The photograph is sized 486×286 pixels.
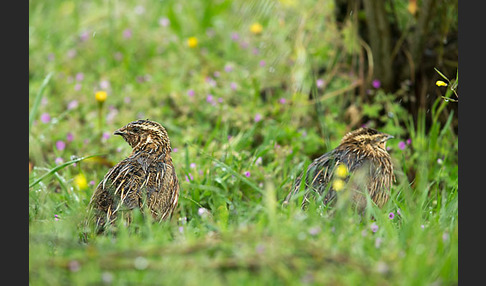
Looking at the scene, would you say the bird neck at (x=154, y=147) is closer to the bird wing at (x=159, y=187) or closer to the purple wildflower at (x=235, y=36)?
the bird wing at (x=159, y=187)

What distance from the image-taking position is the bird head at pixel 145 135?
223 inches

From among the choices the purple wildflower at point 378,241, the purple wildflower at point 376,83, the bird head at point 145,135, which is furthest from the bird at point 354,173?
the purple wildflower at point 376,83

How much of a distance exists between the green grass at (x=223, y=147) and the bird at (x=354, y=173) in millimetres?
187

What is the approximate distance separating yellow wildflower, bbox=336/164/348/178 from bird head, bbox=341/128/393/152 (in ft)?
1.40

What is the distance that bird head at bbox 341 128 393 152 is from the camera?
227 inches

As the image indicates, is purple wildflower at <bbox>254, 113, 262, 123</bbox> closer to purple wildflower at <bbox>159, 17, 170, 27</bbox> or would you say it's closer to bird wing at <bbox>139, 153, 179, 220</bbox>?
bird wing at <bbox>139, 153, 179, 220</bbox>

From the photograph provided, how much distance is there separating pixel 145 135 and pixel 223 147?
1.17 metres

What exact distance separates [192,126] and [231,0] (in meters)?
3.15

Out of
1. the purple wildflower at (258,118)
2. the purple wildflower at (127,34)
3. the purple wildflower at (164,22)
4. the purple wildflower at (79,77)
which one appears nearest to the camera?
the purple wildflower at (258,118)

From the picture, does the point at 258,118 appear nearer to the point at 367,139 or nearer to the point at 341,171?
the point at 367,139

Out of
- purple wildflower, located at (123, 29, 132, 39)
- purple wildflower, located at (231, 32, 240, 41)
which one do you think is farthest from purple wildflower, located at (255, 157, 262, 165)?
purple wildflower, located at (123, 29, 132, 39)

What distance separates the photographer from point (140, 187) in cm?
504

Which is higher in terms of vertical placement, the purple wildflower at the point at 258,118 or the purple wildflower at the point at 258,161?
the purple wildflower at the point at 258,118

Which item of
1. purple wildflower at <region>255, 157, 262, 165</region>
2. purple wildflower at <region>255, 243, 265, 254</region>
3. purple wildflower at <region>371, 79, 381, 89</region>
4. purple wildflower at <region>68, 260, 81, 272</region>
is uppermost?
purple wildflower at <region>371, 79, 381, 89</region>
